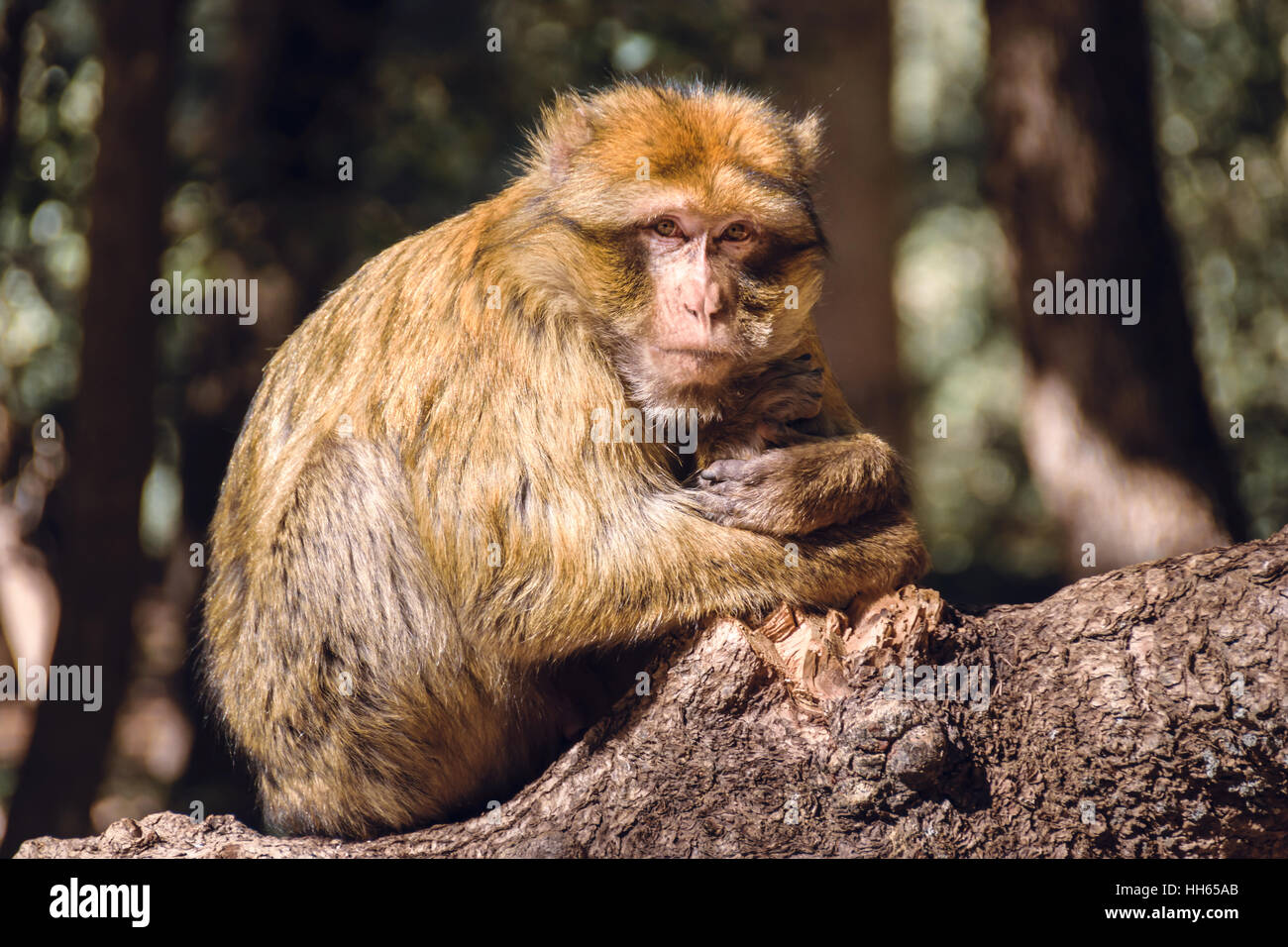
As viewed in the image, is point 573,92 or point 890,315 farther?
point 890,315

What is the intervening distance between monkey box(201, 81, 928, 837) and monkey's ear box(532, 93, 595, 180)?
0.6 inches

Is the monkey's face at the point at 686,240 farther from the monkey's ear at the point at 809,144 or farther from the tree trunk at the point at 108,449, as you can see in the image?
the tree trunk at the point at 108,449

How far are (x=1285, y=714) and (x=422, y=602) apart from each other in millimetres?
3448

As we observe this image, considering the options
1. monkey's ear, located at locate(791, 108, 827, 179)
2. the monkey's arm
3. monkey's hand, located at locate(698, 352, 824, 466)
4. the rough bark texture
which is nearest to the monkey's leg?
the rough bark texture

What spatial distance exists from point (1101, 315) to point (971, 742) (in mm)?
5637

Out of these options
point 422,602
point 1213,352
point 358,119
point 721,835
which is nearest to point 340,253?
point 358,119

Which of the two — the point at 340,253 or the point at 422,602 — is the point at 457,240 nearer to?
the point at 422,602

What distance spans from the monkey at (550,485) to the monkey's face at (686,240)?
1cm

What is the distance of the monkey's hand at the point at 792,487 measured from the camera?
5188 mm

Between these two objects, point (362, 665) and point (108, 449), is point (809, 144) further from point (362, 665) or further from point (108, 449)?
point (108, 449)

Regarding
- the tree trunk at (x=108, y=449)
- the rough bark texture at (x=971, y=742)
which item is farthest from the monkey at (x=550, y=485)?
the tree trunk at (x=108, y=449)

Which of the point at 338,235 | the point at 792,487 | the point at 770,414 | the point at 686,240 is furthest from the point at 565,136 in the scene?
the point at 338,235

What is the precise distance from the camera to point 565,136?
569 cm
